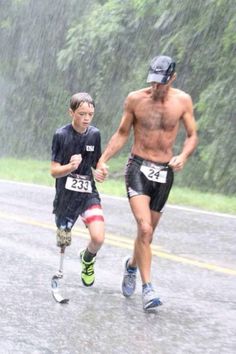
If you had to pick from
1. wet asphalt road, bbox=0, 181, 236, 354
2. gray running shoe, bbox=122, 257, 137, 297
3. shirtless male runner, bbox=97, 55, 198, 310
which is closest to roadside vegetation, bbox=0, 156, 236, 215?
wet asphalt road, bbox=0, 181, 236, 354

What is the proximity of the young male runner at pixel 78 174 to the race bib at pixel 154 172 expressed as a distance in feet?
1.22

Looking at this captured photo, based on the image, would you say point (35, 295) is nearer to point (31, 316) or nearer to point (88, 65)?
point (31, 316)

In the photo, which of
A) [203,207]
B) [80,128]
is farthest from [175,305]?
[203,207]

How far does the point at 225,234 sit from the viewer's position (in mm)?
10164

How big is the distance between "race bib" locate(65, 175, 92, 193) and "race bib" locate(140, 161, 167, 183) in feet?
1.50

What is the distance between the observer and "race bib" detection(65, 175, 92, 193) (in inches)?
253

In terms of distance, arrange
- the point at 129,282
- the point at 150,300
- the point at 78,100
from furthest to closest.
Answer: the point at 129,282 → the point at 78,100 → the point at 150,300

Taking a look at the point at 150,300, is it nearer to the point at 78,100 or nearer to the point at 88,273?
the point at 88,273

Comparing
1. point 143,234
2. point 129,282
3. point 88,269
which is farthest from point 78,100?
point 129,282

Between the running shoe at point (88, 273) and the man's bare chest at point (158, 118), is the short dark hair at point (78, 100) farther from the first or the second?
the running shoe at point (88, 273)

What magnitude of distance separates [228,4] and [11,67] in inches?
579

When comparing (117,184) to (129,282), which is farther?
(117,184)

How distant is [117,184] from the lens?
17797mm

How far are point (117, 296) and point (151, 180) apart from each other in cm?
99
